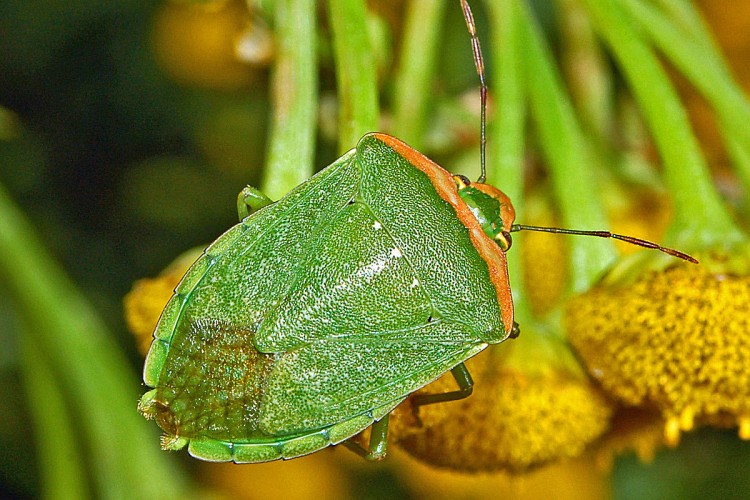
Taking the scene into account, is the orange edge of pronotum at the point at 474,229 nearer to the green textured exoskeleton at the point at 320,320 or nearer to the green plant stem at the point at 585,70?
the green textured exoskeleton at the point at 320,320

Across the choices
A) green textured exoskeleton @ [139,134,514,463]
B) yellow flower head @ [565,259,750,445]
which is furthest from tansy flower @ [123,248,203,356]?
yellow flower head @ [565,259,750,445]

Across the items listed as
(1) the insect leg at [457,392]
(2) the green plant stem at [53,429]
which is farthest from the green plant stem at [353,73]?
(2) the green plant stem at [53,429]

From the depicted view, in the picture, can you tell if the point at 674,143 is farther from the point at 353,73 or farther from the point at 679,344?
the point at 353,73

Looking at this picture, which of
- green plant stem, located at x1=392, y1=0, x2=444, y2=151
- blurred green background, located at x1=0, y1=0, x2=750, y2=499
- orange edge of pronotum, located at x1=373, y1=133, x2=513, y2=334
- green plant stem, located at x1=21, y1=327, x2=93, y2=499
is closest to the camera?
orange edge of pronotum, located at x1=373, y1=133, x2=513, y2=334

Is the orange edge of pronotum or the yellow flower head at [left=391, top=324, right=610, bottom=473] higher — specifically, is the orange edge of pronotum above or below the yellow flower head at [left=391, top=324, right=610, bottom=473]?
above

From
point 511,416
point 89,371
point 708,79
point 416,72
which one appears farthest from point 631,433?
point 89,371

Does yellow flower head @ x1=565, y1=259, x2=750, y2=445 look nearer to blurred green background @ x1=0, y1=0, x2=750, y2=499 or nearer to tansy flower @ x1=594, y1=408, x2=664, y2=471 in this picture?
tansy flower @ x1=594, y1=408, x2=664, y2=471
